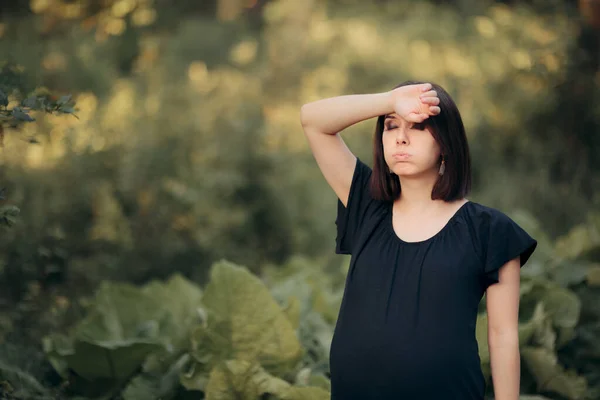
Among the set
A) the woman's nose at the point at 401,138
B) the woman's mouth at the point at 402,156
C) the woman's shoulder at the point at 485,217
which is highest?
the woman's nose at the point at 401,138

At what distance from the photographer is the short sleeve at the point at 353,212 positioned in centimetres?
251

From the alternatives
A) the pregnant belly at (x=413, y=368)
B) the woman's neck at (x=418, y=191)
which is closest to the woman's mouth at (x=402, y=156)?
the woman's neck at (x=418, y=191)

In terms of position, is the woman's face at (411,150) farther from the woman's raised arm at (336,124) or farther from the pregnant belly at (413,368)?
the pregnant belly at (413,368)

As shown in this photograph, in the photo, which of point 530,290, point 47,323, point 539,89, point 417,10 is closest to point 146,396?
point 47,323

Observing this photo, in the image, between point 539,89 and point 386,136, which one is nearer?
point 386,136

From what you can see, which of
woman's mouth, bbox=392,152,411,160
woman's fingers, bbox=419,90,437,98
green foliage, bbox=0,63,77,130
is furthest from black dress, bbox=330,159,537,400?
green foliage, bbox=0,63,77,130

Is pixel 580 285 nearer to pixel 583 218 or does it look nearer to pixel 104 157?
pixel 583 218

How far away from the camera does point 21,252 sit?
3465 millimetres

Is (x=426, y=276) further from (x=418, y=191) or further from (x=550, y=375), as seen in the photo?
(x=550, y=375)

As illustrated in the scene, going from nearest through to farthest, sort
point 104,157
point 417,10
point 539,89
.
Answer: point 104,157, point 539,89, point 417,10

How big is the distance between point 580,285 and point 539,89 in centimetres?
405

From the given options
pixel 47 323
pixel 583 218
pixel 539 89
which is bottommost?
pixel 47 323

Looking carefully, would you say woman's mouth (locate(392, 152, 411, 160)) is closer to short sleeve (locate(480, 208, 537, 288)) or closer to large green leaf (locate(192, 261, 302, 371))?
short sleeve (locate(480, 208, 537, 288))

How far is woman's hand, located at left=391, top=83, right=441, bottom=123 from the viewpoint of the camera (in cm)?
224
